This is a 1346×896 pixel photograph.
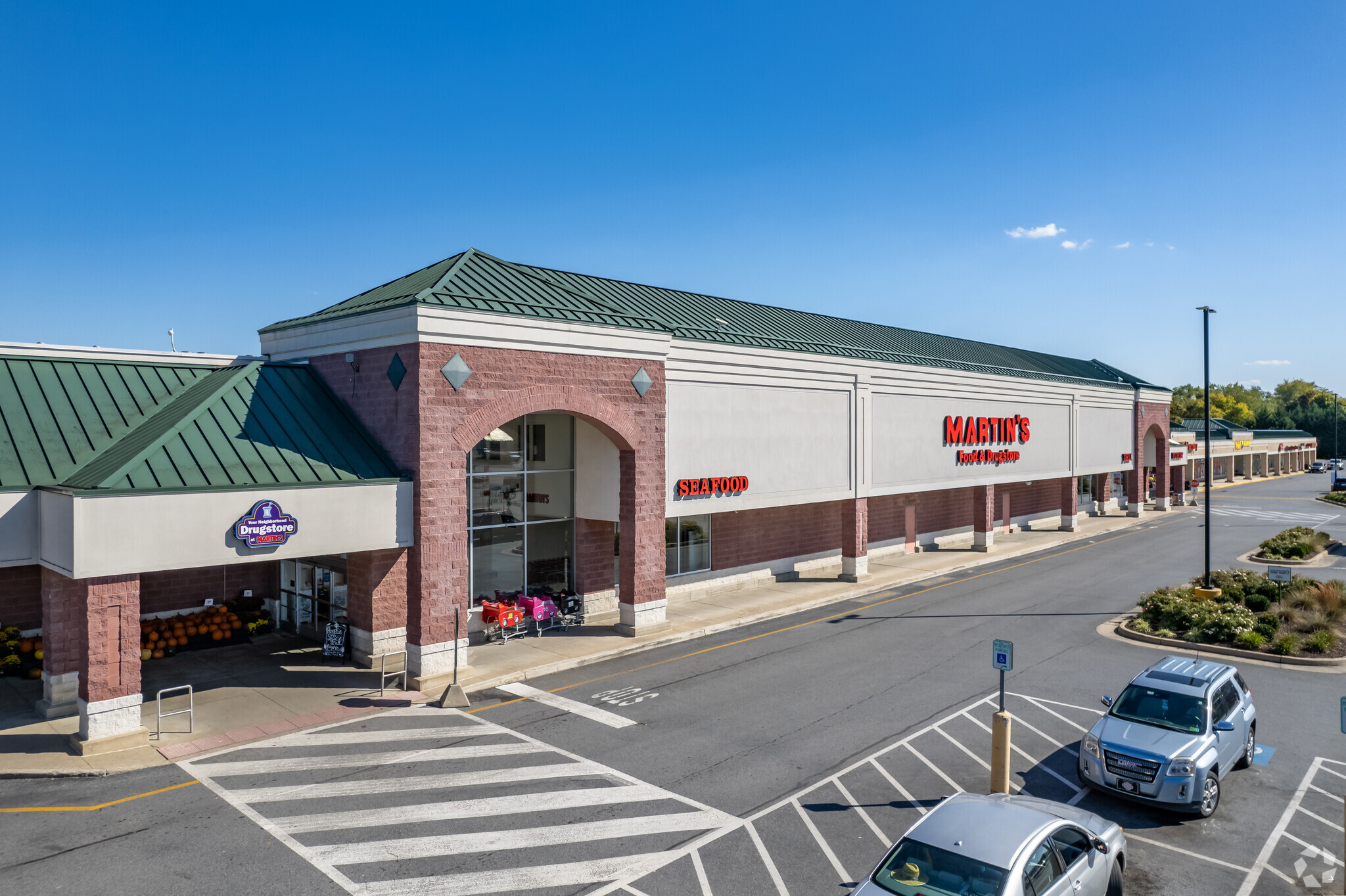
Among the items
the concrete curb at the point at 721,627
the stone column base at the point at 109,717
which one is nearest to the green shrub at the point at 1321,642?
the concrete curb at the point at 721,627

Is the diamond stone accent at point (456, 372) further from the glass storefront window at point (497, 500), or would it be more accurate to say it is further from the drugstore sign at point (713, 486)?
the drugstore sign at point (713, 486)

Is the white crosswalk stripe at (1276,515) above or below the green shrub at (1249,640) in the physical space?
above

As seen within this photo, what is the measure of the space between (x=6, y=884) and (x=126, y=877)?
1475 mm

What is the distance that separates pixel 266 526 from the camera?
55.6ft

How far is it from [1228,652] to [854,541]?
13.1m

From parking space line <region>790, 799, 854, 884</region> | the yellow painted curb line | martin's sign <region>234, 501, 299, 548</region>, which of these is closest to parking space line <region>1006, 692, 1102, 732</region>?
parking space line <region>790, 799, 854, 884</region>

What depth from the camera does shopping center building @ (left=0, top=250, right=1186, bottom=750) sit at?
1628 centimetres

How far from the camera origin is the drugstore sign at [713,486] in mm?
25359

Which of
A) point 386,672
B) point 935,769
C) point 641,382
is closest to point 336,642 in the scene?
point 386,672

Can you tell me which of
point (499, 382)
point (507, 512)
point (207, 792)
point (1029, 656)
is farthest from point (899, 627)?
point (207, 792)

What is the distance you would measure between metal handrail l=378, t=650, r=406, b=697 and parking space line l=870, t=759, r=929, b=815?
34.8 ft

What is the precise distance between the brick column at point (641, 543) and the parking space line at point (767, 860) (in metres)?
11.6

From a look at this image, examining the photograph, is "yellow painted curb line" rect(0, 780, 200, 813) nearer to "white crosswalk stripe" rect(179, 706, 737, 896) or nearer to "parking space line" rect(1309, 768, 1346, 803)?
"white crosswalk stripe" rect(179, 706, 737, 896)

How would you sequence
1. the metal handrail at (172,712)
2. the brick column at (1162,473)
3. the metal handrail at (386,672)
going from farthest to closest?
the brick column at (1162,473) < the metal handrail at (386,672) < the metal handrail at (172,712)
